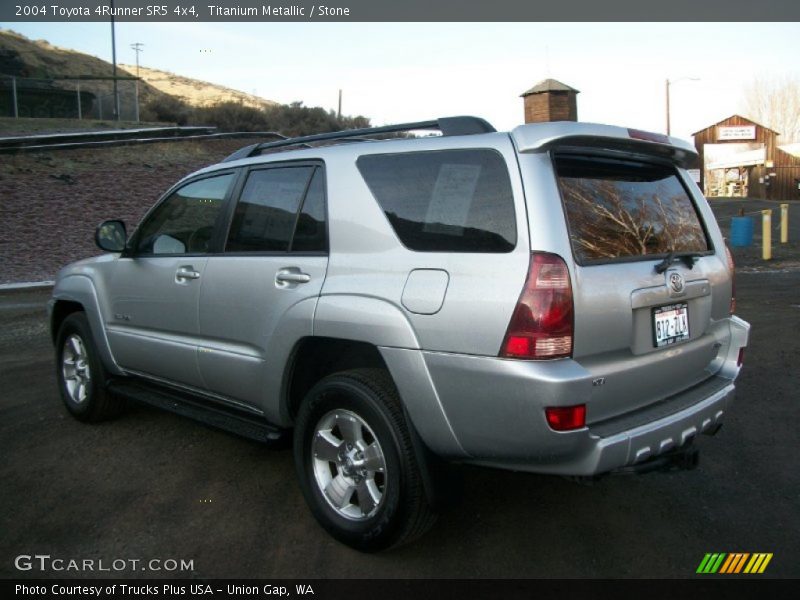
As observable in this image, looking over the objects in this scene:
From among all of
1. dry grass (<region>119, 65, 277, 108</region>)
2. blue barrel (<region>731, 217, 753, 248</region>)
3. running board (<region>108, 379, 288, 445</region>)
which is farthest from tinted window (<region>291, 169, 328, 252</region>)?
dry grass (<region>119, 65, 277, 108</region>)

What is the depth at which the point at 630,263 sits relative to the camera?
119 inches

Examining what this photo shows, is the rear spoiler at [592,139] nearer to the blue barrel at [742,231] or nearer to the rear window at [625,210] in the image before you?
the rear window at [625,210]

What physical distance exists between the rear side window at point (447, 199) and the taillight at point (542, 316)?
0.58 ft

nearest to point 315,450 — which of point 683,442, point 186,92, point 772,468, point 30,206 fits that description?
point 683,442

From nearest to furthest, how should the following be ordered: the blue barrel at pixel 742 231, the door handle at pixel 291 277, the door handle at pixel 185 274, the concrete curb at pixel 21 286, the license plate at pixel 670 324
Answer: the license plate at pixel 670 324 → the door handle at pixel 291 277 → the door handle at pixel 185 274 → the concrete curb at pixel 21 286 → the blue barrel at pixel 742 231

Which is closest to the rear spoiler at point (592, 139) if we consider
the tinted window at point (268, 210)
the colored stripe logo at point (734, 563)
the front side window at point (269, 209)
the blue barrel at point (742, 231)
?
the front side window at point (269, 209)

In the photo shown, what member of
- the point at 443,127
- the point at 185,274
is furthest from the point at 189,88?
the point at 443,127

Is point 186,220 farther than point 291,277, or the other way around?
point 186,220

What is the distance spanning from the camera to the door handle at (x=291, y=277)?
346 centimetres

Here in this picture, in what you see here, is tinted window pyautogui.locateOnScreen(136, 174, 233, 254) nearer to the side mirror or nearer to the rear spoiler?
the side mirror

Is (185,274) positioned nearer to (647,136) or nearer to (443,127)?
(443,127)

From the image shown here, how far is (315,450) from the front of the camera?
11.2ft

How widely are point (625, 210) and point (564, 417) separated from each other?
3.54 ft

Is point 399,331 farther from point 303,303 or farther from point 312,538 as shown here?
point 312,538
